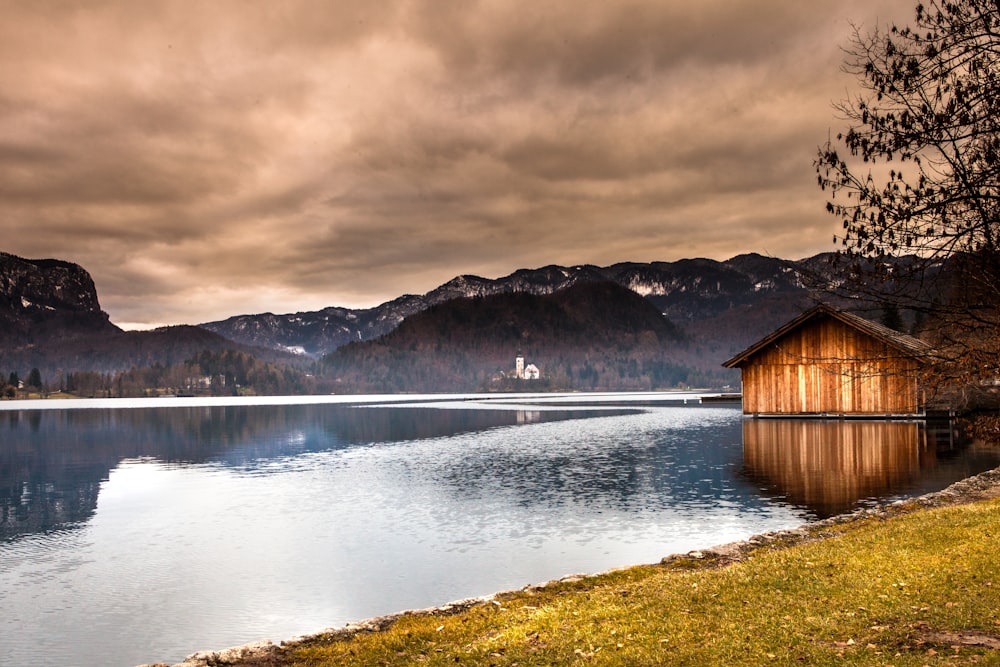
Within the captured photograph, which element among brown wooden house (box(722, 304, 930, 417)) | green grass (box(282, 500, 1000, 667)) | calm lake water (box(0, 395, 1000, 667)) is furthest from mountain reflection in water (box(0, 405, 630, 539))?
brown wooden house (box(722, 304, 930, 417))

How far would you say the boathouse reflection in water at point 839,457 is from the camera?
32.0 m

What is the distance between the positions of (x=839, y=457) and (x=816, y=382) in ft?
89.8

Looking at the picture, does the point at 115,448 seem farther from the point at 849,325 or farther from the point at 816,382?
the point at 849,325

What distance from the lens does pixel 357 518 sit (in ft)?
103

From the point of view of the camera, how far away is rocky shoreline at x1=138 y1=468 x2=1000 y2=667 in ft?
43.7

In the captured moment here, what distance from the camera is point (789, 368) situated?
70812 mm

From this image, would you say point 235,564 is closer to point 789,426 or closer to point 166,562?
point 166,562

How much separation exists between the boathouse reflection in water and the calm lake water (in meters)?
0.19

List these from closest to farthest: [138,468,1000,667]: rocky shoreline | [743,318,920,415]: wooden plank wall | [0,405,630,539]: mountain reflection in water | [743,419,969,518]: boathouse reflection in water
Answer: [138,468,1000,667]: rocky shoreline
[743,419,969,518]: boathouse reflection in water
[0,405,630,539]: mountain reflection in water
[743,318,920,415]: wooden plank wall

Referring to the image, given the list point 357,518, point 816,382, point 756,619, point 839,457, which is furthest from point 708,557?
point 816,382

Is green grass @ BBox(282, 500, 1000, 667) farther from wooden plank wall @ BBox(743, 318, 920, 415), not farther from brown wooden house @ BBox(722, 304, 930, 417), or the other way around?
wooden plank wall @ BBox(743, 318, 920, 415)

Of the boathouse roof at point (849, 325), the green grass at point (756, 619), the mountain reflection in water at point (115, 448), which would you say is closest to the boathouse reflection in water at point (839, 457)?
the boathouse roof at point (849, 325)

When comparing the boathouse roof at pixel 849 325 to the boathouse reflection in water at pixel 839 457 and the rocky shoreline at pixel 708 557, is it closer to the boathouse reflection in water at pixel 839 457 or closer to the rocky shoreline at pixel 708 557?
the boathouse reflection in water at pixel 839 457

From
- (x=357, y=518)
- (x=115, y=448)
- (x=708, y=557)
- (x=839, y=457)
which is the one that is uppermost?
(x=708, y=557)
